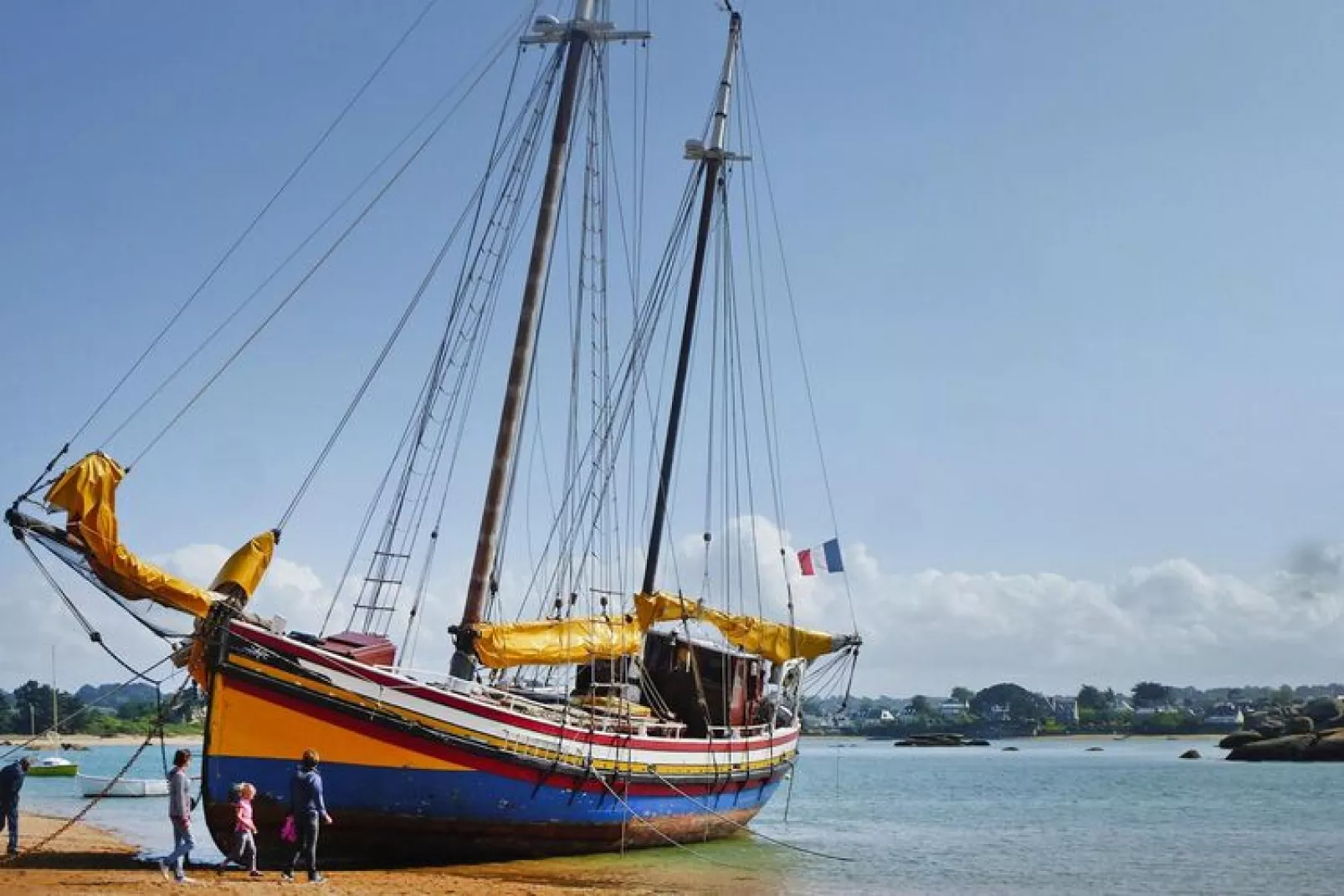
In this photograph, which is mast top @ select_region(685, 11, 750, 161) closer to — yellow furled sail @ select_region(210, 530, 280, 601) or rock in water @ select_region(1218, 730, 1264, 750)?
yellow furled sail @ select_region(210, 530, 280, 601)

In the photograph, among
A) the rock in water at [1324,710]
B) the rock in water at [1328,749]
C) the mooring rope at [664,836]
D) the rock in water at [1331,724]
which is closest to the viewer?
the mooring rope at [664,836]

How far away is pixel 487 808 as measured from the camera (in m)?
25.2

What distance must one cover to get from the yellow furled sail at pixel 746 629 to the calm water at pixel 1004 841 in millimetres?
5835

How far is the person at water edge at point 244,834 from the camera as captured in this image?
21062mm

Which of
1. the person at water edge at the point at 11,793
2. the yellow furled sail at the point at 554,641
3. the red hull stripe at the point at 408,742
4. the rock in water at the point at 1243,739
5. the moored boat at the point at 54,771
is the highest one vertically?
the yellow furled sail at the point at 554,641

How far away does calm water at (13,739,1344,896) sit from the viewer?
29.3 m

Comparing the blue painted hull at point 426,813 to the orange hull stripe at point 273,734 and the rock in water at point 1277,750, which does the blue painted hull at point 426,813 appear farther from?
the rock in water at point 1277,750

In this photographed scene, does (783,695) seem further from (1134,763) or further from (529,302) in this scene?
(1134,763)

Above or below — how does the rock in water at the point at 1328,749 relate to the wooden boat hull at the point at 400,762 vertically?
below

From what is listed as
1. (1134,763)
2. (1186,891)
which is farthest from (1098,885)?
(1134,763)

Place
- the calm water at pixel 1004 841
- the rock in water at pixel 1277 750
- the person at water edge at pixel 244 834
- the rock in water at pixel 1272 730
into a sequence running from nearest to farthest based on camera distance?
the person at water edge at pixel 244 834 → the calm water at pixel 1004 841 → the rock in water at pixel 1277 750 → the rock in water at pixel 1272 730

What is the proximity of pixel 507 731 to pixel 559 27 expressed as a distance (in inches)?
769

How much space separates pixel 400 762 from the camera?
77.9 feet

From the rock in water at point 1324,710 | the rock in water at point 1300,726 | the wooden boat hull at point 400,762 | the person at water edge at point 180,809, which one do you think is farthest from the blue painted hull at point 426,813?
the rock in water at point 1324,710
